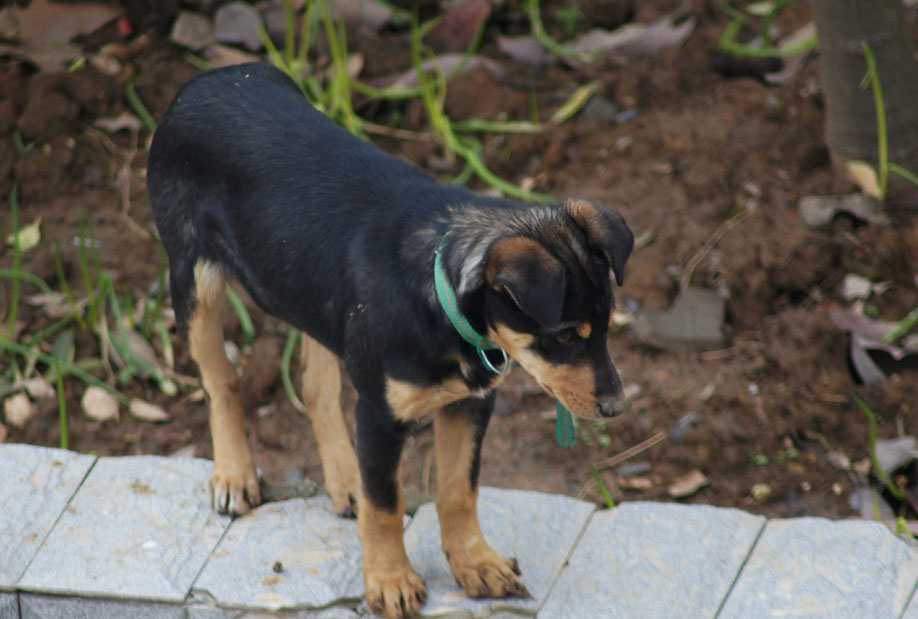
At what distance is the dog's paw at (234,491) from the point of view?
3762 millimetres

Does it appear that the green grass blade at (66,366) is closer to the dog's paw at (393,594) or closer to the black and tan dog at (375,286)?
the black and tan dog at (375,286)

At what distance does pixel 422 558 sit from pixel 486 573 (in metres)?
0.29

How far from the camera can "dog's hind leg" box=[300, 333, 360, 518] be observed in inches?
156

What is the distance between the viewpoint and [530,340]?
9.60ft

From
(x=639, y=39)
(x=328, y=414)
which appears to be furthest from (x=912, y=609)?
(x=639, y=39)

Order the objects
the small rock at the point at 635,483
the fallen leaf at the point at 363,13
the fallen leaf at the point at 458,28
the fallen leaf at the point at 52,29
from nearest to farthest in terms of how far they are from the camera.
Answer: the small rock at the point at 635,483 < the fallen leaf at the point at 52,29 < the fallen leaf at the point at 458,28 < the fallen leaf at the point at 363,13

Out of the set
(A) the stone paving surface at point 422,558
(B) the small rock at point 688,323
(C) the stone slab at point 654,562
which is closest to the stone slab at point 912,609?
(A) the stone paving surface at point 422,558

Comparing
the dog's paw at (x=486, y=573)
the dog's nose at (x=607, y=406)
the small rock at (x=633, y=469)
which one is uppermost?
the dog's nose at (x=607, y=406)

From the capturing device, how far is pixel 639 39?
590cm

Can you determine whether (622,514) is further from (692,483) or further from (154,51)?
(154,51)

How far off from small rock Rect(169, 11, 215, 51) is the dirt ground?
9 centimetres

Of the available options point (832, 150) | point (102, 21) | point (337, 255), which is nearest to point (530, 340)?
point (337, 255)

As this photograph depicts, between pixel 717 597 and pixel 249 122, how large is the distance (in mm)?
2040

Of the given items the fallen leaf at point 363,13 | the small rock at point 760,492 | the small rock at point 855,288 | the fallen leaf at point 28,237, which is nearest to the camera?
the small rock at point 760,492
